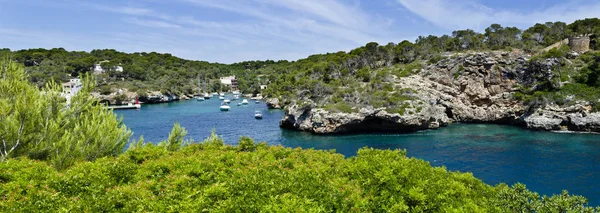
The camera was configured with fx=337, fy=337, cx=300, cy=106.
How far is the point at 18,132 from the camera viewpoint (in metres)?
14.5

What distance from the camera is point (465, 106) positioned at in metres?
67.5

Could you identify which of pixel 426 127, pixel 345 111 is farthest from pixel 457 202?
pixel 426 127

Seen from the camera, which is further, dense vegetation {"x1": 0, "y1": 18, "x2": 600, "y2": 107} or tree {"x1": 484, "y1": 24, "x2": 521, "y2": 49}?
tree {"x1": 484, "y1": 24, "x2": 521, "y2": 49}

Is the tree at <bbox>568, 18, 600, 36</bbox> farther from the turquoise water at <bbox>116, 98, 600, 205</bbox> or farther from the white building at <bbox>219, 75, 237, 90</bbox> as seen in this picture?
the white building at <bbox>219, 75, 237, 90</bbox>

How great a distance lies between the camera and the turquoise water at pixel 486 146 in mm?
30906

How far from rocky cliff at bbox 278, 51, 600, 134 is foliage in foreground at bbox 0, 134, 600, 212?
42664 millimetres

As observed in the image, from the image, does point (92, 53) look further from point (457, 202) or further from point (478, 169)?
point (457, 202)

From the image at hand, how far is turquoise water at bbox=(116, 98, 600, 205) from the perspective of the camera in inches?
1217

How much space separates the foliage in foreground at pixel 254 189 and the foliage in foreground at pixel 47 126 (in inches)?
137

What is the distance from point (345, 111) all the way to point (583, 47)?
54.7 meters

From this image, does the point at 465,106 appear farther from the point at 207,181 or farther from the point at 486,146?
the point at 207,181

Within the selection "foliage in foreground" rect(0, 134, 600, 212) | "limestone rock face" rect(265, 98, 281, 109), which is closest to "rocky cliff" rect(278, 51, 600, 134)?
"limestone rock face" rect(265, 98, 281, 109)

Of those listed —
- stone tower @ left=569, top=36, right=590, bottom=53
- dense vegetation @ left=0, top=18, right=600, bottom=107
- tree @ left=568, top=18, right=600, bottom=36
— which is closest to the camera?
dense vegetation @ left=0, top=18, right=600, bottom=107

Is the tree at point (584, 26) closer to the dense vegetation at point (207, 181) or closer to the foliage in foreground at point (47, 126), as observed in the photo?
the dense vegetation at point (207, 181)
